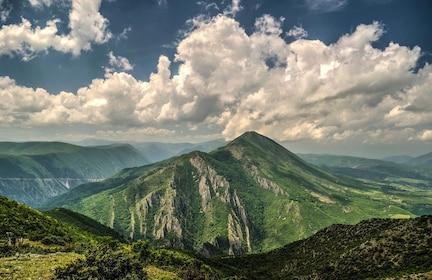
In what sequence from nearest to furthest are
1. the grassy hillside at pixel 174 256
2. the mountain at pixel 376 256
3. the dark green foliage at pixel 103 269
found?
the dark green foliage at pixel 103 269 → the grassy hillside at pixel 174 256 → the mountain at pixel 376 256

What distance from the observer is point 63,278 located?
3478 cm

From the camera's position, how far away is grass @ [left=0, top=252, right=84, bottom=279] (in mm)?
34469

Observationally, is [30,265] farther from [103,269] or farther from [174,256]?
[174,256]

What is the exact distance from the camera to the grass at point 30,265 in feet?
113

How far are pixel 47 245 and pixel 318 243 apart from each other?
16979cm

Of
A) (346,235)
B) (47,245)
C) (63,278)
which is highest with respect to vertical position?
(63,278)

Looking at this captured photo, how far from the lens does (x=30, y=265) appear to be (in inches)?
1524

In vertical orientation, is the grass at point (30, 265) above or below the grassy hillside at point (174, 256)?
above

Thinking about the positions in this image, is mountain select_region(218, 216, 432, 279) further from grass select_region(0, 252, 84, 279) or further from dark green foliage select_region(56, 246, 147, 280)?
grass select_region(0, 252, 84, 279)

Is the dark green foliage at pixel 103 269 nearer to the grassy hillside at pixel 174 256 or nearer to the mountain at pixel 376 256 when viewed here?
the grassy hillside at pixel 174 256

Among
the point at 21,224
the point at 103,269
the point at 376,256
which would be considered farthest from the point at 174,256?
the point at 103,269

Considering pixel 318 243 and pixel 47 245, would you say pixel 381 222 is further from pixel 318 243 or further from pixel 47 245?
pixel 47 245

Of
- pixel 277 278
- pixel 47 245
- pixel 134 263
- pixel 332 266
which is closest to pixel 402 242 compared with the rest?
pixel 332 266

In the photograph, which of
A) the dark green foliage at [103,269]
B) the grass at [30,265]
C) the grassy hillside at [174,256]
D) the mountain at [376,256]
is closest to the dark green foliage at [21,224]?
the grassy hillside at [174,256]
